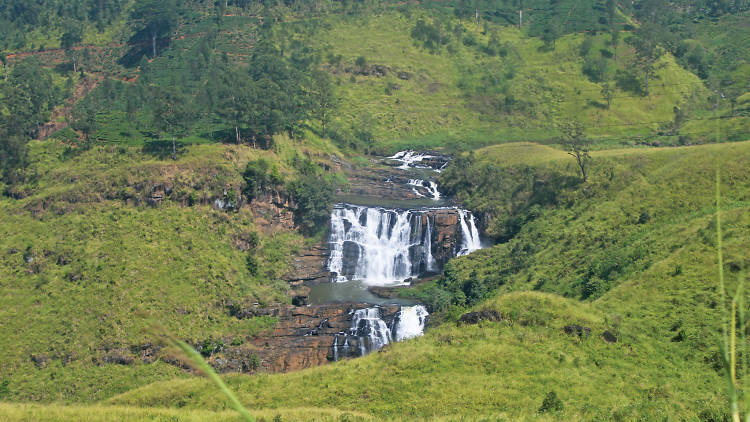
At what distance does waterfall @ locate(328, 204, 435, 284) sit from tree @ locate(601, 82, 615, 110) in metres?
54.6

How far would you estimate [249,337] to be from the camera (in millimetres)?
43625

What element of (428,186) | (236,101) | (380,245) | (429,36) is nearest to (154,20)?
(429,36)

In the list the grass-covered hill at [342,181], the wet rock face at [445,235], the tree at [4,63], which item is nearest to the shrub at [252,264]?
the grass-covered hill at [342,181]

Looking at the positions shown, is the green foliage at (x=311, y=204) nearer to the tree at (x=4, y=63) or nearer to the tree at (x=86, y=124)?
the tree at (x=86, y=124)

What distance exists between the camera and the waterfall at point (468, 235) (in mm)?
56781

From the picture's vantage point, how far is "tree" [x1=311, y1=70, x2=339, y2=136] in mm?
84125

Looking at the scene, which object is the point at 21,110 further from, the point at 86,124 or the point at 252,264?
the point at 252,264

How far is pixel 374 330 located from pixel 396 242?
15.1 meters

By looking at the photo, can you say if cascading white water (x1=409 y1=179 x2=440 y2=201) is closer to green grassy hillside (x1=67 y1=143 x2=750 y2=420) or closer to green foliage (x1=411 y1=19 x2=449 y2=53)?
green grassy hillside (x1=67 y1=143 x2=750 y2=420)

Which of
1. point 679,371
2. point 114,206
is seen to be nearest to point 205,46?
point 114,206

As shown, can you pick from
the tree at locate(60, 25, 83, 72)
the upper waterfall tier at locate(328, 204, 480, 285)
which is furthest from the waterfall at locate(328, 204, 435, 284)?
the tree at locate(60, 25, 83, 72)

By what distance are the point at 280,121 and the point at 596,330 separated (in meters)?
41.7

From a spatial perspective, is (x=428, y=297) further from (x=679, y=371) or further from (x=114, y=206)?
(x=114, y=206)

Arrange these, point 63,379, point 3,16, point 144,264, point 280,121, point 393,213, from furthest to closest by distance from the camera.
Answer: point 3,16, point 280,121, point 393,213, point 144,264, point 63,379
